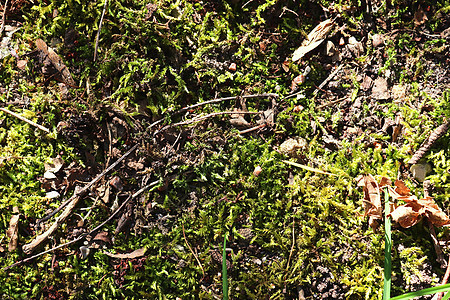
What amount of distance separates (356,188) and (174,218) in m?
1.20

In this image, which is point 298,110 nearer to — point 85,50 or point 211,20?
point 211,20

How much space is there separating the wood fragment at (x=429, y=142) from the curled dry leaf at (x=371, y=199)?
1.00 feet

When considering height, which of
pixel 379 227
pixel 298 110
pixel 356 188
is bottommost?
pixel 379 227

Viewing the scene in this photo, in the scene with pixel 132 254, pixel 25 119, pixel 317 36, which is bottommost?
pixel 132 254

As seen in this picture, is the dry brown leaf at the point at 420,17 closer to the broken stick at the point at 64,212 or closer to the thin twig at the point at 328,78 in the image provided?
the thin twig at the point at 328,78

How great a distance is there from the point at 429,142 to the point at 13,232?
274cm

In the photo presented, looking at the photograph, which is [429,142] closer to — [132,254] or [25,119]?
[132,254]

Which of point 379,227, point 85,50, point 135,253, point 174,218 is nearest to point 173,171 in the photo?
point 174,218

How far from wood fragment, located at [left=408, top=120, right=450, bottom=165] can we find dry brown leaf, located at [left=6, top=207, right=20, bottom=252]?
259cm

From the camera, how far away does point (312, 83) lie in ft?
8.56

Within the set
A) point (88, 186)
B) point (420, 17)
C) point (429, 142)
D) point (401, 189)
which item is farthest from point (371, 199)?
point (88, 186)

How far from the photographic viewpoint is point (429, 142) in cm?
239

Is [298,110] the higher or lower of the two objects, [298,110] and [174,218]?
the higher

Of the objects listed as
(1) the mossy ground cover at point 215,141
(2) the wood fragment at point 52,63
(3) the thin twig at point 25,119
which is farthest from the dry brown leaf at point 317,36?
(3) the thin twig at point 25,119
